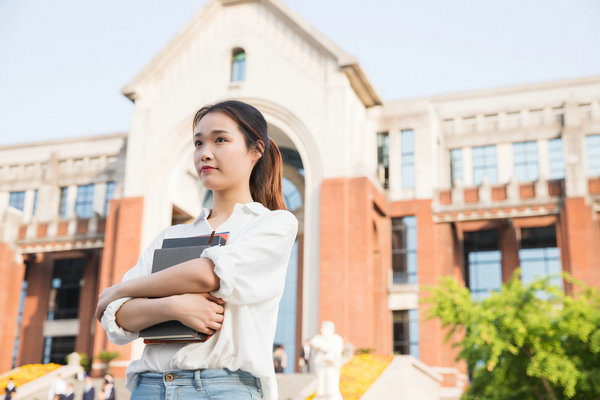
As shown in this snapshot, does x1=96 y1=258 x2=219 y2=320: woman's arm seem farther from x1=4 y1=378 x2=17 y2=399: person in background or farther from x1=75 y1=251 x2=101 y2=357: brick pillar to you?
x1=75 y1=251 x2=101 y2=357: brick pillar

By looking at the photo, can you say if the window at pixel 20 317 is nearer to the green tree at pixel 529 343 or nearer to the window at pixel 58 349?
the window at pixel 58 349

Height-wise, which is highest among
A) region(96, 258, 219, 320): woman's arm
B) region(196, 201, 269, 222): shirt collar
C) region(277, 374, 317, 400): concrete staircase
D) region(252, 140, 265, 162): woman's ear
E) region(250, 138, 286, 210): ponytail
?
region(252, 140, 265, 162): woman's ear

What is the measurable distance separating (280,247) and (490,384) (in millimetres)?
16228

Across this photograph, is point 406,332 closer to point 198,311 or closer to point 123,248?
point 123,248

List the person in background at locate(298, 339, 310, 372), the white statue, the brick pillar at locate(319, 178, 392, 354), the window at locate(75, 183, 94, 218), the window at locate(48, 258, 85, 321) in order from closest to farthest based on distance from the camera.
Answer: the white statue
the person in background at locate(298, 339, 310, 372)
the brick pillar at locate(319, 178, 392, 354)
the window at locate(48, 258, 85, 321)
the window at locate(75, 183, 94, 218)

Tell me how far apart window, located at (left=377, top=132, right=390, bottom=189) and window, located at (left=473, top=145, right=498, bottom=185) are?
14.4ft

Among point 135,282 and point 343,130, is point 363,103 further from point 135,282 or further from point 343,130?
point 135,282

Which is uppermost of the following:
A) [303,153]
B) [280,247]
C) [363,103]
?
[363,103]

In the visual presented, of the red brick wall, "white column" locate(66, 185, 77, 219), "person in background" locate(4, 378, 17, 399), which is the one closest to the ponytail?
"person in background" locate(4, 378, 17, 399)

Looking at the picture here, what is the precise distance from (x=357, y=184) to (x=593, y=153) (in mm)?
11387

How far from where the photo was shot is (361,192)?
26.5 m

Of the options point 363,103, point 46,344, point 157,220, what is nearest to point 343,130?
point 363,103

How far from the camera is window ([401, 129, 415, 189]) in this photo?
30.3 m

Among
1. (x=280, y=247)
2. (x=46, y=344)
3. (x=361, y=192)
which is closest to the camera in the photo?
(x=280, y=247)
